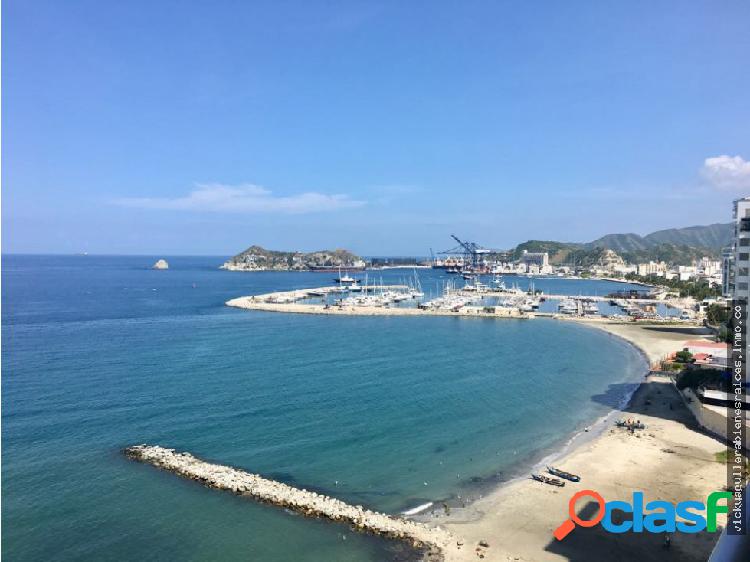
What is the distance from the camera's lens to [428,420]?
21.8 meters

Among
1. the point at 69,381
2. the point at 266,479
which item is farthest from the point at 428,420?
the point at 69,381

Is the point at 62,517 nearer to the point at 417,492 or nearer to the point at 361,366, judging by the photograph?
the point at 417,492

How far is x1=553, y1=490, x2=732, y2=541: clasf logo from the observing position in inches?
501

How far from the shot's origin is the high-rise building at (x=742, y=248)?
20594mm

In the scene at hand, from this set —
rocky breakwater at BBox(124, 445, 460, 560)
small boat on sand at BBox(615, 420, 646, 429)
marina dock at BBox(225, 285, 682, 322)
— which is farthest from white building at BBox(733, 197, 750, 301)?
marina dock at BBox(225, 285, 682, 322)

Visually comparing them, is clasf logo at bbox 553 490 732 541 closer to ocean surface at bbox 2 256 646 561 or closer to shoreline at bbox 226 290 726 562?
shoreline at bbox 226 290 726 562

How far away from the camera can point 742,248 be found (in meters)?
20.8

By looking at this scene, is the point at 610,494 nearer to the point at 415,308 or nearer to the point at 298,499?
the point at 298,499

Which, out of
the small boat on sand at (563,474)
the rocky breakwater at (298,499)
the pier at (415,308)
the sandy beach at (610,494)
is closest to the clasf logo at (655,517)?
the sandy beach at (610,494)

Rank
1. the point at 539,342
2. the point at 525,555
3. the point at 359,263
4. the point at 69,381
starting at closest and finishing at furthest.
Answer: the point at 525,555 → the point at 69,381 → the point at 539,342 → the point at 359,263

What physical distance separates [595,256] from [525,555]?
5909 inches

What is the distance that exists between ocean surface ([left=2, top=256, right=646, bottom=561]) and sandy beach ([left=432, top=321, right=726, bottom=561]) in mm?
1373

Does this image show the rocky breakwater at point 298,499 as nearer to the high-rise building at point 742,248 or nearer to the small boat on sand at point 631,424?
the small boat on sand at point 631,424

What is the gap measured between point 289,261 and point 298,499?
477ft
